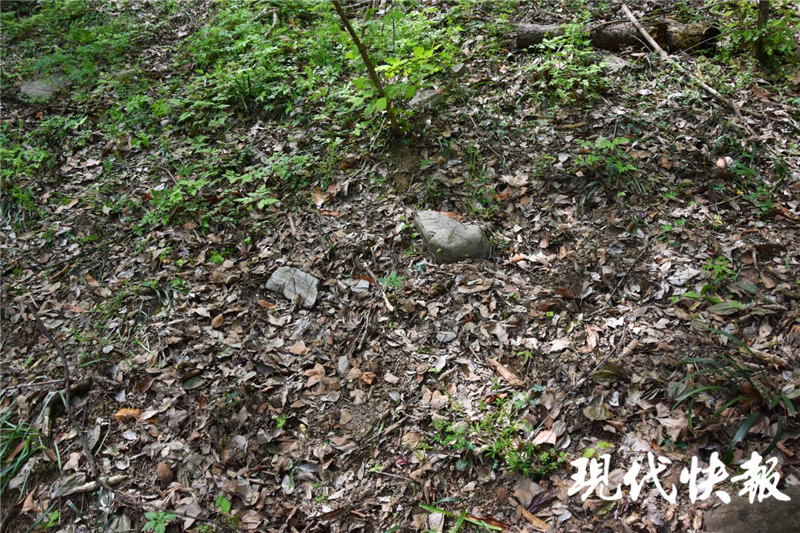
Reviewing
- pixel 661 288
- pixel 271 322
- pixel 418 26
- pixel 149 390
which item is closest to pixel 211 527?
pixel 149 390

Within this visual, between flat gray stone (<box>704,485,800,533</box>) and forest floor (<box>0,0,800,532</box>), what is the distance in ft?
0.51

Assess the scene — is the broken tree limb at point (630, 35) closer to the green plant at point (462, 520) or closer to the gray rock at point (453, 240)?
the gray rock at point (453, 240)

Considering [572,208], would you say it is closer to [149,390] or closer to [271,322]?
[271,322]

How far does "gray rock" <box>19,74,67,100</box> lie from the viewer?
6.35m

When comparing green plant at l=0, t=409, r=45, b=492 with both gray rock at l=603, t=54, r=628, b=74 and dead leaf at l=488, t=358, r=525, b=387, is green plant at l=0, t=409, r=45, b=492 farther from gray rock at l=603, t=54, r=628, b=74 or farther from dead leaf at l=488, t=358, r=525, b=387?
gray rock at l=603, t=54, r=628, b=74

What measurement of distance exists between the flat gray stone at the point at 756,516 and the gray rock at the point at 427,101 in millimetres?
4145

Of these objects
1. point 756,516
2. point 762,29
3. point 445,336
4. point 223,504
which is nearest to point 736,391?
point 756,516

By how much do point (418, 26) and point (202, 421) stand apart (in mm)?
4551

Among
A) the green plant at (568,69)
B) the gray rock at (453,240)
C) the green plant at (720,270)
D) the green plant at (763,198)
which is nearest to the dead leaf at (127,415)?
the gray rock at (453,240)

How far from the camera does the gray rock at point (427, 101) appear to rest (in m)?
5.22

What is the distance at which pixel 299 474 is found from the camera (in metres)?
3.28

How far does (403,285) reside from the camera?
413cm

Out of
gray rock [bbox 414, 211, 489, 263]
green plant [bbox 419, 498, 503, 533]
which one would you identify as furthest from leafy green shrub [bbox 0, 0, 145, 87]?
green plant [bbox 419, 498, 503, 533]

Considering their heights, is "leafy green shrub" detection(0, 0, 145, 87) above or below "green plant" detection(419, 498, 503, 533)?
above
